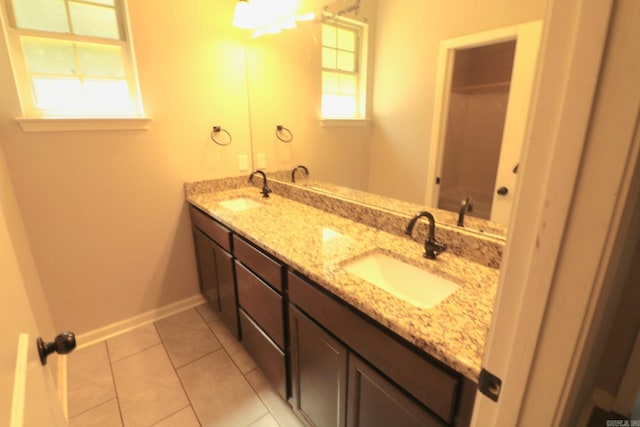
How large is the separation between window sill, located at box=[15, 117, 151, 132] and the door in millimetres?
1788

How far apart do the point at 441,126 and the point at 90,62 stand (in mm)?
2057

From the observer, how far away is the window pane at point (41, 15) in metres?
1.62

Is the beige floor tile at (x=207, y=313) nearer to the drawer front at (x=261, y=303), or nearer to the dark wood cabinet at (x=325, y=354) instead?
the dark wood cabinet at (x=325, y=354)

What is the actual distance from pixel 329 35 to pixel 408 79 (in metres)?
0.76

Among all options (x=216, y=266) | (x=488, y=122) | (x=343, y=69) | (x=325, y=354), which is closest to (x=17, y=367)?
(x=325, y=354)

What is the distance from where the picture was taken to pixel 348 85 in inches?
65.2

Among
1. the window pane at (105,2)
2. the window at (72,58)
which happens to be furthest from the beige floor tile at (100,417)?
the window pane at (105,2)

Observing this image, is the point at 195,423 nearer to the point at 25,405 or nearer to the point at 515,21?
the point at 25,405

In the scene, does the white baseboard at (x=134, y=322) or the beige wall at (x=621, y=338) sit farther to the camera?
the white baseboard at (x=134, y=322)

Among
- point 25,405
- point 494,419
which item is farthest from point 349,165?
point 25,405

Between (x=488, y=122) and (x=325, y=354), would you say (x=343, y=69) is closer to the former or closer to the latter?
(x=488, y=122)

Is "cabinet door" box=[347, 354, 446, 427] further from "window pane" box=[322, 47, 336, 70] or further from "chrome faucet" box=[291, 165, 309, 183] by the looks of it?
"window pane" box=[322, 47, 336, 70]

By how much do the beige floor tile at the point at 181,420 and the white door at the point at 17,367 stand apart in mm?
1046

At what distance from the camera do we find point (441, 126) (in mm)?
1245
